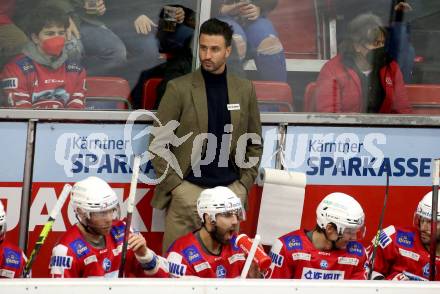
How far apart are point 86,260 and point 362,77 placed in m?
2.63

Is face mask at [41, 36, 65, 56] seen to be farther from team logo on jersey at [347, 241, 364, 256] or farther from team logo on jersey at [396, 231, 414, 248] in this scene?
team logo on jersey at [396, 231, 414, 248]

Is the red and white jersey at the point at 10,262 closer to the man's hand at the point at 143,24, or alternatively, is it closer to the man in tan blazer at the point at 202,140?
the man in tan blazer at the point at 202,140

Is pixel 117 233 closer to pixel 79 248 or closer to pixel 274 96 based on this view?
pixel 79 248

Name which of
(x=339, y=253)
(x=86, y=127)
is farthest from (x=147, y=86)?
(x=339, y=253)

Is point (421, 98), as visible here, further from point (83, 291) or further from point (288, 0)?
point (83, 291)

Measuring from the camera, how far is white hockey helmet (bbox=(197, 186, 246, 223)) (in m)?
8.77

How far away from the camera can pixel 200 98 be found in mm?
9359

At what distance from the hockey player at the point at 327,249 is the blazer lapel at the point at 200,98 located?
37.0 inches

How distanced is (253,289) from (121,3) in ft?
10.0

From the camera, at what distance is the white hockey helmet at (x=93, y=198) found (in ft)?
28.2

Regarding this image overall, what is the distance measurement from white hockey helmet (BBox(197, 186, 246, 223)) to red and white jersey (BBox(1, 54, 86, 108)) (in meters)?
1.33

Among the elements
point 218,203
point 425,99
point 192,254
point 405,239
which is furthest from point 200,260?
point 425,99

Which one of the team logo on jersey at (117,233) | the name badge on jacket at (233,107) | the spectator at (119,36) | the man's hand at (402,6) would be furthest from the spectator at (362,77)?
the team logo on jersey at (117,233)

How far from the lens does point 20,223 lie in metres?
9.68
